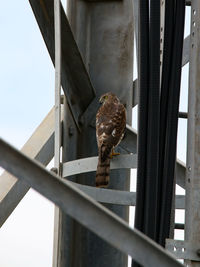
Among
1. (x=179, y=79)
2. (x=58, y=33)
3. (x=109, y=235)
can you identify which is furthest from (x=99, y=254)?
(x=109, y=235)

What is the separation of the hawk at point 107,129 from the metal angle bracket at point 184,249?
1.62m

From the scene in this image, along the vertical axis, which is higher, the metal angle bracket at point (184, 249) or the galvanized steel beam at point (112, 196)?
→ the galvanized steel beam at point (112, 196)

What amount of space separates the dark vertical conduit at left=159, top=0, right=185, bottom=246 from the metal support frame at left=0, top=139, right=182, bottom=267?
1562 millimetres

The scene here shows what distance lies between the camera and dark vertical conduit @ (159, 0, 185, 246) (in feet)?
13.7

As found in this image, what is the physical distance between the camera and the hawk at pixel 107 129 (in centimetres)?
591

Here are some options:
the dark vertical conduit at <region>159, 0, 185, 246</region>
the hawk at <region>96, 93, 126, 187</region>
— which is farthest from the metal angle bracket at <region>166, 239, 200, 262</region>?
the hawk at <region>96, 93, 126, 187</region>

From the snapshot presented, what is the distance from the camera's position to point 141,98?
414cm

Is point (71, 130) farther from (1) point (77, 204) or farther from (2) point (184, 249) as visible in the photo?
(1) point (77, 204)

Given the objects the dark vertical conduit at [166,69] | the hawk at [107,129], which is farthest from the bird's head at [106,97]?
the dark vertical conduit at [166,69]

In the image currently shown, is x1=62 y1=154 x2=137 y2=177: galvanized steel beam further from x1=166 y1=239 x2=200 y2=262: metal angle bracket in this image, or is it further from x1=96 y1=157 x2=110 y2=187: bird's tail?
x1=166 y1=239 x2=200 y2=262: metal angle bracket

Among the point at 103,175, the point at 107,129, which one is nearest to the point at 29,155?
the point at 103,175

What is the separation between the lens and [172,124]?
4242mm

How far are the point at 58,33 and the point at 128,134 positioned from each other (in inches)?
47.5

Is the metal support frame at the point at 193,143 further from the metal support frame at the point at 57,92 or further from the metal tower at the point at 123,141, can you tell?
the metal support frame at the point at 57,92
